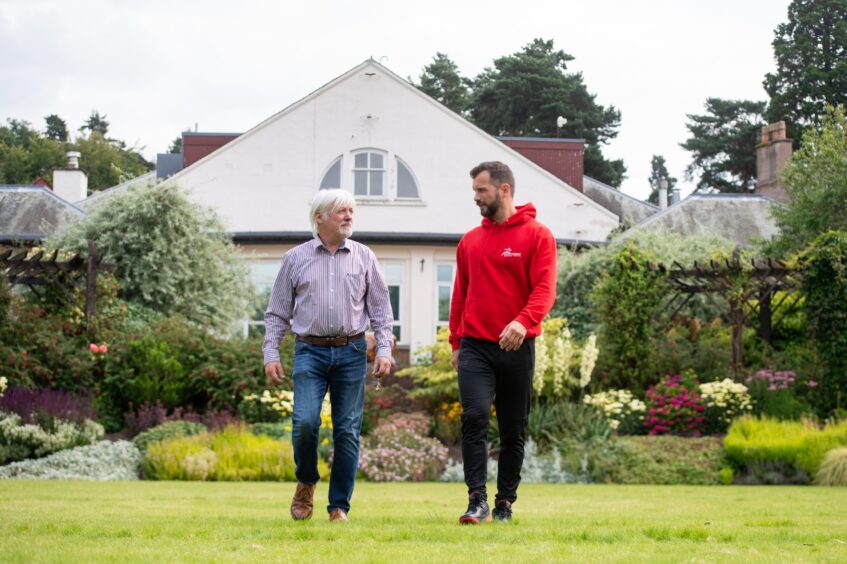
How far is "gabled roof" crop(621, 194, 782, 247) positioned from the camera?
3077 centimetres

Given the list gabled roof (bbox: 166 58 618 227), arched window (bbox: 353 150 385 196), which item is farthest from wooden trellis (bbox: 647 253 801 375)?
arched window (bbox: 353 150 385 196)

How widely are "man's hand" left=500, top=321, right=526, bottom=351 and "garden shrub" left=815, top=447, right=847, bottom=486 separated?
862 cm

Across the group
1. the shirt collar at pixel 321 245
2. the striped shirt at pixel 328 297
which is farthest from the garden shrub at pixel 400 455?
the shirt collar at pixel 321 245

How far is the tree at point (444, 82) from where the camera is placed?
57.9 m

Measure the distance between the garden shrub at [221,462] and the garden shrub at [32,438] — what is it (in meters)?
1.27

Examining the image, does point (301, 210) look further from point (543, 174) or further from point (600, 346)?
point (600, 346)

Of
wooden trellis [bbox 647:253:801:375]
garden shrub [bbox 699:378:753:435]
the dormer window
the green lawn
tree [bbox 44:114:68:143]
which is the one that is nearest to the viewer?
the green lawn

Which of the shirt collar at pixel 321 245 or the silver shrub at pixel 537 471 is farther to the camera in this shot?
the silver shrub at pixel 537 471

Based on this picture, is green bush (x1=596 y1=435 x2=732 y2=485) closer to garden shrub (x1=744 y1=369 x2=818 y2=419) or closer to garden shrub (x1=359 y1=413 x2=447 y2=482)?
garden shrub (x1=744 y1=369 x2=818 y2=419)

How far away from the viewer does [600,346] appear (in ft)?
61.7

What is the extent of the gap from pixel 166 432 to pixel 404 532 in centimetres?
1025

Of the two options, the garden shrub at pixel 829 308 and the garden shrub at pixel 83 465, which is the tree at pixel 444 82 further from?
the garden shrub at pixel 83 465

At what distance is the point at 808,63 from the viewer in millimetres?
50406

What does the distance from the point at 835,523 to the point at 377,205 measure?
838 inches
